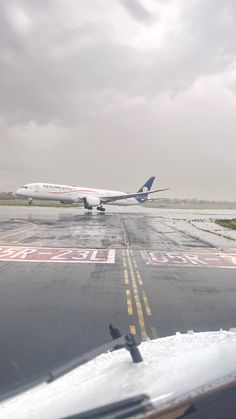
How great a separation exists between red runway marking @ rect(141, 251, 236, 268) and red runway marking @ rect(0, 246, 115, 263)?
211 centimetres

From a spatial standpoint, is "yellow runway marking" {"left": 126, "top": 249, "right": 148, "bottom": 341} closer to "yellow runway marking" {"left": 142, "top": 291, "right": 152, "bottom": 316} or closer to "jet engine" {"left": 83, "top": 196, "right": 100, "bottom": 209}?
"yellow runway marking" {"left": 142, "top": 291, "right": 152, "bottom": 316}

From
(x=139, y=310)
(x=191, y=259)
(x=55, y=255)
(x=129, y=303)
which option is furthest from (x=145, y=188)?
(x=139, y=310)

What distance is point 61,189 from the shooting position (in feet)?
190

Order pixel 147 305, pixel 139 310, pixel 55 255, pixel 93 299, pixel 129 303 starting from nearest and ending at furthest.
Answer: pixel 139 310 → pixel 147 305 → pixel 129 303 → pixel 93 299 → pixel 55 255

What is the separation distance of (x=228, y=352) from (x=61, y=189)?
56.1 m

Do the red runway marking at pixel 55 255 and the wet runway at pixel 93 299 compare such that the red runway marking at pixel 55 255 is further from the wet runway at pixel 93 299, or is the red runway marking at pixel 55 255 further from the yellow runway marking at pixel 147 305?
the yellow runway marking at pixel 147 305

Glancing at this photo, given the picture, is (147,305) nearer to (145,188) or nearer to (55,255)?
(55,255)

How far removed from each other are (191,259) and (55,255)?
704cm

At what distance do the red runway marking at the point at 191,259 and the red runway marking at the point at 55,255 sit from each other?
211cm

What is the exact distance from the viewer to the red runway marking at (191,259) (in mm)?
15789

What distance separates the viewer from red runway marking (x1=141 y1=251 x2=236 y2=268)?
15.8 metres

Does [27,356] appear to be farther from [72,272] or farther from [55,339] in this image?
[72,272]

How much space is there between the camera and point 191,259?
17.1 meters

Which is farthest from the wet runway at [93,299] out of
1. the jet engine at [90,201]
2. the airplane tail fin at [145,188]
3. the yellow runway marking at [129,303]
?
the airplane tail fin at [145,188]
